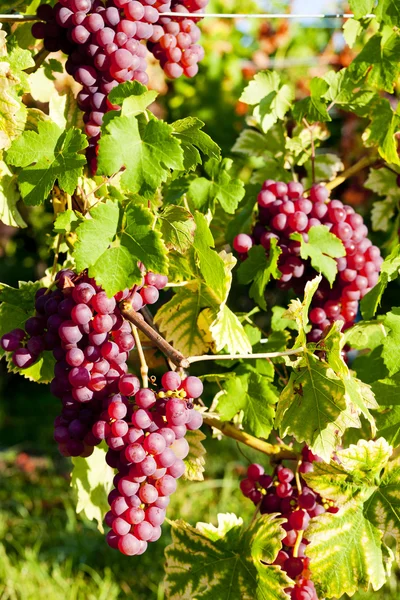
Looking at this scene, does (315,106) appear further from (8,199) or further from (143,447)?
(143,447)

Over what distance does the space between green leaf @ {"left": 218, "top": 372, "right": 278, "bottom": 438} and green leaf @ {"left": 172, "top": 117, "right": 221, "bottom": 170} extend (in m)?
0.42

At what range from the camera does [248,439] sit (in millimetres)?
1264

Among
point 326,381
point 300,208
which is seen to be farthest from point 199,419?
point 300,208

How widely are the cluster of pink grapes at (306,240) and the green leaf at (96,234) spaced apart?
1.22 feet

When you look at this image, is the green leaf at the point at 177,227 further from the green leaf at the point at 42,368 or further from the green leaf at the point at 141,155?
the green leaf at the point at 42,368

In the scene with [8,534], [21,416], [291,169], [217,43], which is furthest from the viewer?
[21,416]

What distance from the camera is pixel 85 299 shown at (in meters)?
0.94

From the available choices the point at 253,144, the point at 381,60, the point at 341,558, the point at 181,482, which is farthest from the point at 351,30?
the point at 181,482

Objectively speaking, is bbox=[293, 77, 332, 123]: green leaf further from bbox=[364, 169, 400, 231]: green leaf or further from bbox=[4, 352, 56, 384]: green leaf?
bbox=[4, 352, 56, 384]: green leaf

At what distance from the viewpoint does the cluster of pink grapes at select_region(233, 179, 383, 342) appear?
4.08 feet

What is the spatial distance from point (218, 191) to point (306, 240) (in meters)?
0.18

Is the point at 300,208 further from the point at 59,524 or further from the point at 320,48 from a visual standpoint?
the point at 320,48

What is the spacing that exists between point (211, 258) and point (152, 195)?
0.17 metres

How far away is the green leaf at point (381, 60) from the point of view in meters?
1.22
